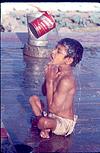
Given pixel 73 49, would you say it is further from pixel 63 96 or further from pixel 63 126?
pixel 63 126

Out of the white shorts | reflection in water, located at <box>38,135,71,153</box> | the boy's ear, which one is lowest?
reflection in water, located at <box>38,135,71,153</box>

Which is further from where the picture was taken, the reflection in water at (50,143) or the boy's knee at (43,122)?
the boy's knee at (43,122)

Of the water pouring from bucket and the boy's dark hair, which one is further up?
the boy's dark hair

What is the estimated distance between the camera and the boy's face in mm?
3631

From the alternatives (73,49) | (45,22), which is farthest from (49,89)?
(45,22)

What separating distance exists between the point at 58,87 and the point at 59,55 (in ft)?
0.95

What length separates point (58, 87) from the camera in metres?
3.67

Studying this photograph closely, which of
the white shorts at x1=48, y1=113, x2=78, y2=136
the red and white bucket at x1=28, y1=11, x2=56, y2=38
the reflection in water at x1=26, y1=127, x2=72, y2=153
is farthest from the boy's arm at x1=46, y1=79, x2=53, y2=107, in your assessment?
the red and white bucket at x1=28, y1=11, x2=56, y2=38

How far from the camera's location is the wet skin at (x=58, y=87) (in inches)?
144

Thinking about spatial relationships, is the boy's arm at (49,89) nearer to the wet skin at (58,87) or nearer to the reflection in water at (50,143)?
the wet skin at (58,87)

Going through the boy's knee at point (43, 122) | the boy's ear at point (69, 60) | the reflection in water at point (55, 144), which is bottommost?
the reflection in water at point (55, 144)

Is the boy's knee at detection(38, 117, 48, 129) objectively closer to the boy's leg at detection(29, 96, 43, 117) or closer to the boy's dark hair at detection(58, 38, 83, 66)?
the boy's leg at detection(29, 96, 43, 117)

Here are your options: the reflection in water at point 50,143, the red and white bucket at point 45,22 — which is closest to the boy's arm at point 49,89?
the reflection in water at point 50,143

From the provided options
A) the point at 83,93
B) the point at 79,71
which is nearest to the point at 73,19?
the point at 79,71
